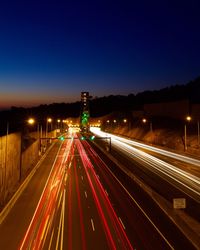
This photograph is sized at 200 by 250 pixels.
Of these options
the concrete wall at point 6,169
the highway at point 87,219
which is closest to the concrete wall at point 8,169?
the concrete wall at point 6,169

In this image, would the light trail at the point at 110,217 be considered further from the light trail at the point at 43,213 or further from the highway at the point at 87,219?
the light trail at the point at 43,213

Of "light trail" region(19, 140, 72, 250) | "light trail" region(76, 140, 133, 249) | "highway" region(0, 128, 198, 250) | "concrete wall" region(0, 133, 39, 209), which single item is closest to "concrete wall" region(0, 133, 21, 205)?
"concrete wall" region(0, 133, 39, 209)

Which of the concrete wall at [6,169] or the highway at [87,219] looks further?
the concrete wall at [6,169]

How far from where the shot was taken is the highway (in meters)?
18.0

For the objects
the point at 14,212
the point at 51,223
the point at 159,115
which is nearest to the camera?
the point at 51,223

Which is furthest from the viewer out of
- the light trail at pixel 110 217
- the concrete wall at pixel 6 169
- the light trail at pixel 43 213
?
the concrete wall at pixel 6 169

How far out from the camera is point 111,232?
770 inches

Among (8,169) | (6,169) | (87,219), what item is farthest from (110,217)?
(8,169)

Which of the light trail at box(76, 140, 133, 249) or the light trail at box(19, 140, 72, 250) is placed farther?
the light trail at box(19, 140, 72, 250)

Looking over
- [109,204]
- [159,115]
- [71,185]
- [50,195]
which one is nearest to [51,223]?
[109,204]

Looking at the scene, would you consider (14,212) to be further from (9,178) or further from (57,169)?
(57,169)

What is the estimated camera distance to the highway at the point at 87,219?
59.2ft

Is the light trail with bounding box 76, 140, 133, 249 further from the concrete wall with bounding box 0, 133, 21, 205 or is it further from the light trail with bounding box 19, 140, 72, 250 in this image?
the concrete wall with bounding box 0, 133, 21, 205

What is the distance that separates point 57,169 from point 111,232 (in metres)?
27.3
